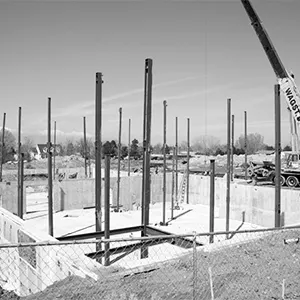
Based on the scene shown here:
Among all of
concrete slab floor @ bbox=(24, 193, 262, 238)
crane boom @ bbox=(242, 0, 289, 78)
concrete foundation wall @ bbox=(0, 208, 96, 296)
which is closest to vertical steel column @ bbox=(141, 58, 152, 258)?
concrete foundation wall @ bbox=(0, 208, 96, 296)

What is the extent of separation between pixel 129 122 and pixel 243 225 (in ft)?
42.9

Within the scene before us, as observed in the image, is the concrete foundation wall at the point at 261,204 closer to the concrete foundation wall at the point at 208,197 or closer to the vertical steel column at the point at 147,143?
the concrete foundation wall at the point at 208,197

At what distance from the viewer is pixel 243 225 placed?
1727 cm

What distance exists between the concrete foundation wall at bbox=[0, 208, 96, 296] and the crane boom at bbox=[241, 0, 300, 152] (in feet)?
33.1

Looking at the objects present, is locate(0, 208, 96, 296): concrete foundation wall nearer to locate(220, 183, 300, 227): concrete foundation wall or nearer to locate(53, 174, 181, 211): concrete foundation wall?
locate(53, 174, 181, 211): concrete foundation wall

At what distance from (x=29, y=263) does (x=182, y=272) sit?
4.55 metres

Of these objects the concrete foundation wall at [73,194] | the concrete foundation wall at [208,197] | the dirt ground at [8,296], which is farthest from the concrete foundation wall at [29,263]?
the concrete foundation wall at [208,197]

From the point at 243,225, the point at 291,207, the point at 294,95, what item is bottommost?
the point at 243,225

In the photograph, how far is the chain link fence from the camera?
487 centimetres

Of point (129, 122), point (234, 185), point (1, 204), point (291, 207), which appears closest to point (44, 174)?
point (129, 122)

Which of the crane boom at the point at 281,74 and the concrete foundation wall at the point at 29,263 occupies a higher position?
the crane boom at the point at 281,74

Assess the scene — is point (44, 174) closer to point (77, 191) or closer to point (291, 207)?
point (77, 191)

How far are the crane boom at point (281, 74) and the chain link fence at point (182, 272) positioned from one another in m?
7.20

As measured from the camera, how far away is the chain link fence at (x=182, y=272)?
4.87 meters
